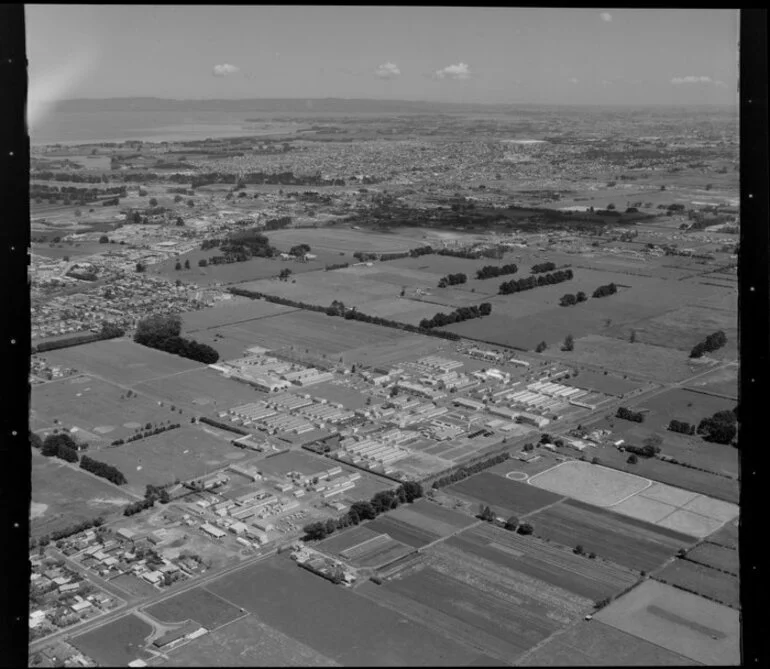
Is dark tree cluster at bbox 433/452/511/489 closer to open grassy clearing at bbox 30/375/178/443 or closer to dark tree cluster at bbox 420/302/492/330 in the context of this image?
open grassy clearing at bbox 30/375/178/443

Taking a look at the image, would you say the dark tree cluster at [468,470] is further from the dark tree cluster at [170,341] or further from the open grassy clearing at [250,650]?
the dark tree cluster at [170,341]

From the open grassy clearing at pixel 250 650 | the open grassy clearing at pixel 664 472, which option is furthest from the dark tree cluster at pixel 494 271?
the open grassy clearing at pixel 250 650

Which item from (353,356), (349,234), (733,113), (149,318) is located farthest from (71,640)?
(349,234)

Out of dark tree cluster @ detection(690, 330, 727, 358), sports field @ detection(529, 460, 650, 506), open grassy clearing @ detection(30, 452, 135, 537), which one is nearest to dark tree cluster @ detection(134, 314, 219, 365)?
open grassy clearing @ detection(30, 452, 135, 537)

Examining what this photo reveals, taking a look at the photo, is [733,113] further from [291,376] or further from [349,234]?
[349,234]

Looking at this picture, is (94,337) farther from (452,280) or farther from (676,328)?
(676,328)
